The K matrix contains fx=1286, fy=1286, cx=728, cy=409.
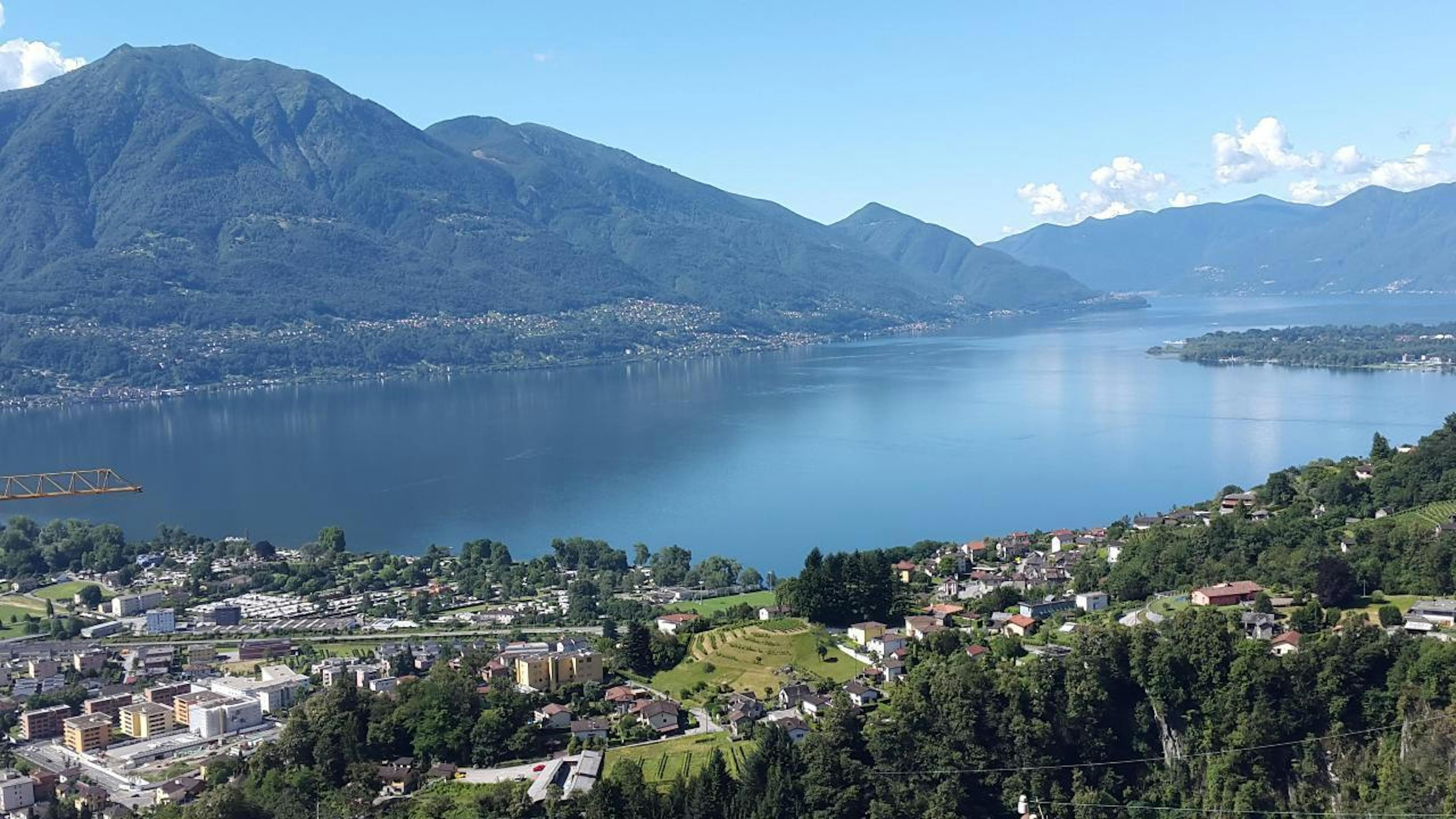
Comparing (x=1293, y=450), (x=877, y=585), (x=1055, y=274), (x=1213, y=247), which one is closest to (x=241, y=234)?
(x=1293, y=450)

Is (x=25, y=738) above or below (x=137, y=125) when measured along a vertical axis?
below

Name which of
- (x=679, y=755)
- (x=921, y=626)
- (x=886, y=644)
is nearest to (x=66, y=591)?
A: (x=679, y=755)

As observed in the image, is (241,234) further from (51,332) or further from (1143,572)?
(1143,572)

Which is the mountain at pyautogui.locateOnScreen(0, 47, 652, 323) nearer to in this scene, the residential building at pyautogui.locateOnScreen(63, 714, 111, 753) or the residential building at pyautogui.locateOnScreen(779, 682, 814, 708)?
the residential building at pyautogui.locateOnScreen(63, 714, 111, 753)

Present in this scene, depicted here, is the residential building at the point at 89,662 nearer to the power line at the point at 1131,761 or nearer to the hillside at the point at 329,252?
the power line at the point at 1131,761

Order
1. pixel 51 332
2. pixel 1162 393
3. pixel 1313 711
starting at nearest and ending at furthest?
pixel 1313 711 → pixel 1162 393 → pixel 51 332

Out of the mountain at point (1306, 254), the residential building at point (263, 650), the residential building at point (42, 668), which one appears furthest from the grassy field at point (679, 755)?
the mountain at point (1306, 254)

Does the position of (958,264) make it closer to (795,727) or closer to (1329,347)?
(1329,347)
